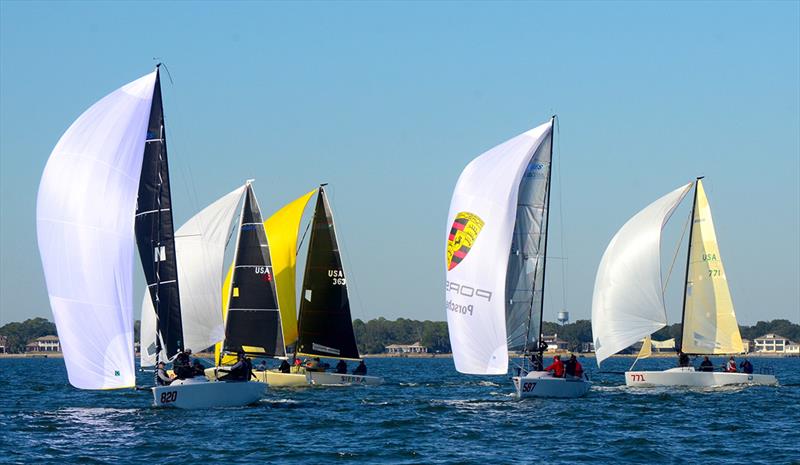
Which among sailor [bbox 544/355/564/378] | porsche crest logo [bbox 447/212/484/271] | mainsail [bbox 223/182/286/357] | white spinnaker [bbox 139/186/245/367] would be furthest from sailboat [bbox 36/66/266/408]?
mainsail [bbox 223/182/286/357]

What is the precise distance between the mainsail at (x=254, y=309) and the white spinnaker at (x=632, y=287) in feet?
44.1

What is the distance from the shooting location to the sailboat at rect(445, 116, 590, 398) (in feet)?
141

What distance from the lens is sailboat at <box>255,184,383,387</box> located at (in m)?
56.9

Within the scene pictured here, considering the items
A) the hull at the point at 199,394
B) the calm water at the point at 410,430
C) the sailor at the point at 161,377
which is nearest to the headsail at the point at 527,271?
the calm water at the point at 410,430

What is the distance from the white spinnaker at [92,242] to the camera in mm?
34750

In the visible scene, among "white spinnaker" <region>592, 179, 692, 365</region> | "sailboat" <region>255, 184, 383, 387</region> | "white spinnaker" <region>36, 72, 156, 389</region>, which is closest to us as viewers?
"white spinnaker" <region>36, 72, 156, 389</region>

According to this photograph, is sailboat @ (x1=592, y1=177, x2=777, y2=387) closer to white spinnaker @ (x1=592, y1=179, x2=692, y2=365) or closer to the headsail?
white spinnaker @ (x1=592, y1=179, x2=692, y2=365)

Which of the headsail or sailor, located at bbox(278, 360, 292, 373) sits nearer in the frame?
the headsail

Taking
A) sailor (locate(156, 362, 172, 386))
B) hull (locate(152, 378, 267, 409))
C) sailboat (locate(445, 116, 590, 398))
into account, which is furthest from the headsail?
sailor (locate(156, 362, 172, 386))

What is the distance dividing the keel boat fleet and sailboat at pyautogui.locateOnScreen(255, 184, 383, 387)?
0.21ft

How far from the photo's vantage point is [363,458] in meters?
30.2

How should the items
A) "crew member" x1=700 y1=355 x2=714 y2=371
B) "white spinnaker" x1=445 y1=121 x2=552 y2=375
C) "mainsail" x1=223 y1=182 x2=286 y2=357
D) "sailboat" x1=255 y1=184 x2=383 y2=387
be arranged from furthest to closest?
"sailboat" x1=255 y1=184 x2=383 y2=387, "crew member" x1=700 y1=355 x2=714 y2=371, "mainsail" x1=223 y1=182 x2=286 y2=357, "white spinnaker" x1=445 y1=121 x2=552 y2=375

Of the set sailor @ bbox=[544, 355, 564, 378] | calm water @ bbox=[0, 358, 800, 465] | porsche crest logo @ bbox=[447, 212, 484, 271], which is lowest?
calm water @ bbox=[0, 358, 800, 465]

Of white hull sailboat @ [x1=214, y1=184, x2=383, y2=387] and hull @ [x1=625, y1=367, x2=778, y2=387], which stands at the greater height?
white hull sailboat @ [x1=214, y1=184, x2=383, y2=387]
